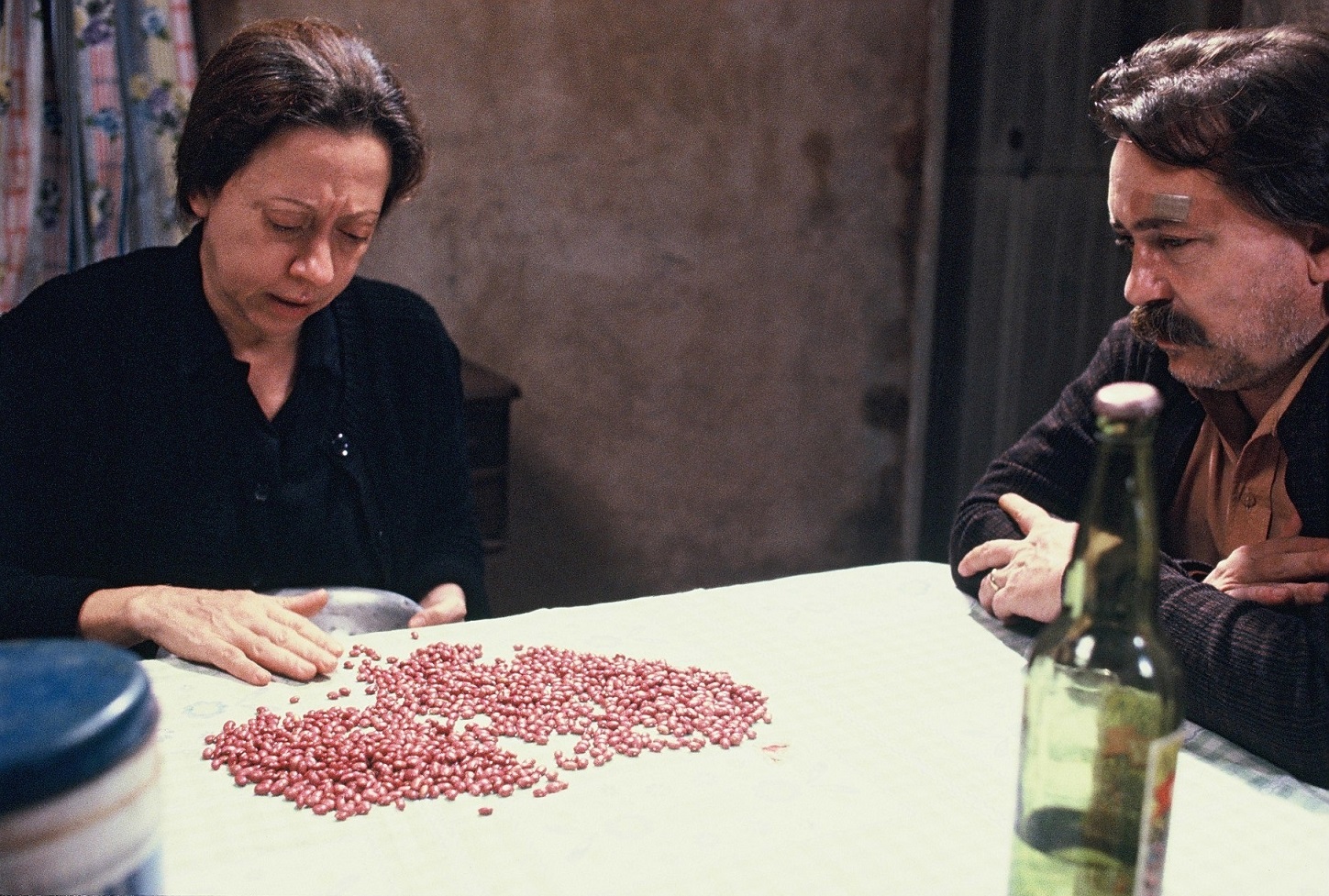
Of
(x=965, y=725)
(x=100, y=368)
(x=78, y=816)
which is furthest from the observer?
(x=100, y=368)

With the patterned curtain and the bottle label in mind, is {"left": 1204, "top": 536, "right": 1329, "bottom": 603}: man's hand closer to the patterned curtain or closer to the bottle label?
the bottle label

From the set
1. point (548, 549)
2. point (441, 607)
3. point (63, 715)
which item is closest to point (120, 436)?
point (441, 607)

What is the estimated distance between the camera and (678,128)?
4059mm

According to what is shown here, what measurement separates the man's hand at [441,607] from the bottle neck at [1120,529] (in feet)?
4.40

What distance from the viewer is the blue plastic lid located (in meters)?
0.66

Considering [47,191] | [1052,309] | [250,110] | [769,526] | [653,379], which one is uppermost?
[250,110]

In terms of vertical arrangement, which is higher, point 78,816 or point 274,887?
point 78,816

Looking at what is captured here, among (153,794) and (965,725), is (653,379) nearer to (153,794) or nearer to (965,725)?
(965,725)

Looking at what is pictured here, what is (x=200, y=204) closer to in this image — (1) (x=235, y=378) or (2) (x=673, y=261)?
(1) (x=235, y=378)

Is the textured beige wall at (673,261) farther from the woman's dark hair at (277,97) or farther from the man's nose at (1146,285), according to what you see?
the man's nose at (1146,285)

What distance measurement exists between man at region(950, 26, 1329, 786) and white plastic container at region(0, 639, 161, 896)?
1.22 m

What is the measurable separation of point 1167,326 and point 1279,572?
0.42 m

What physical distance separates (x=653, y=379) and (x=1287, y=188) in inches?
108

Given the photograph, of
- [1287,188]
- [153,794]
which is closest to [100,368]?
[153,794]
